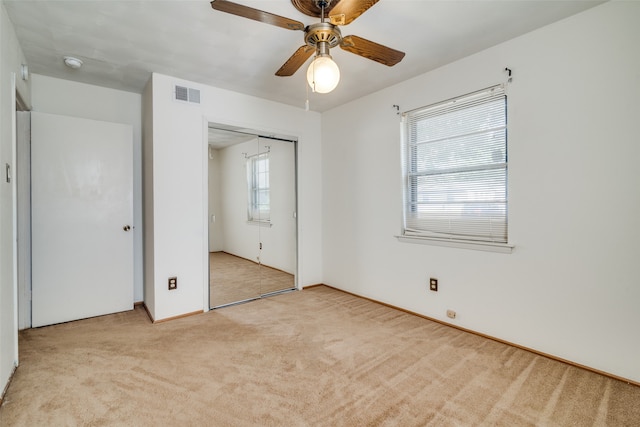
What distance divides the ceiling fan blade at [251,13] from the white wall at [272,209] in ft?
7.53

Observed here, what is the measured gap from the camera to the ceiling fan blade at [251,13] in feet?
5.07

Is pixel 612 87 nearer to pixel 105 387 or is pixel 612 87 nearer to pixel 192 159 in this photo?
pixel 192 159

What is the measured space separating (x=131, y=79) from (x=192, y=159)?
1053 mm

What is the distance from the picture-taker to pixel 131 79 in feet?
10.7

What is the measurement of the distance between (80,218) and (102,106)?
4.31 feet

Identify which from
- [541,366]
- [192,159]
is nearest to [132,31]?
[192,159]

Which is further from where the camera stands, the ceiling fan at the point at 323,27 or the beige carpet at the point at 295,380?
the beige carpet at the point at 295,380

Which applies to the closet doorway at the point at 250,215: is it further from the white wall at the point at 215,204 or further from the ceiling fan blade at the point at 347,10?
the ceiling fan blade at the point at 347,10

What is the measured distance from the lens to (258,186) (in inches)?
163

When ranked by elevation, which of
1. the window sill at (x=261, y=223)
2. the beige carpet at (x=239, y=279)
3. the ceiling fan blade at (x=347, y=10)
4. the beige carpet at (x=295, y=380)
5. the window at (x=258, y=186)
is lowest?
the beige carpet at (x=295, y=380)

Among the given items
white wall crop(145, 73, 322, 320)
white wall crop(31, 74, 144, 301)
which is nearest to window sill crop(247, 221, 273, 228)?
white wall crop(145, 73, 322, 320)

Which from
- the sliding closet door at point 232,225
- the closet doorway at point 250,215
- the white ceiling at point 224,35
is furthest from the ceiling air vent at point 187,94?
the sliding closet door at point 232,225

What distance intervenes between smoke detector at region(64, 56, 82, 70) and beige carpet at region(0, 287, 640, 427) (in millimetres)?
2533

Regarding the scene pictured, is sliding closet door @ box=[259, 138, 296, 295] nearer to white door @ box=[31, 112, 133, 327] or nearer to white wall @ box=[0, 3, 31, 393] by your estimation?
white door @ box=[31, 112, 133, 327]
